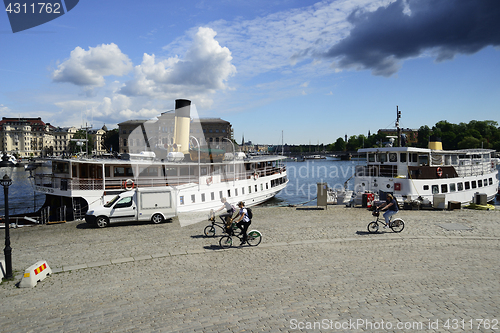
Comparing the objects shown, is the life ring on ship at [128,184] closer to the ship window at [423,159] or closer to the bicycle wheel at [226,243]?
the bicycle wheel at [226,243]

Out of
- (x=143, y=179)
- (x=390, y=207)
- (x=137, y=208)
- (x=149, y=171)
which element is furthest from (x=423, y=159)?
(x=137, y=208)

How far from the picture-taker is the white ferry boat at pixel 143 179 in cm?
2198

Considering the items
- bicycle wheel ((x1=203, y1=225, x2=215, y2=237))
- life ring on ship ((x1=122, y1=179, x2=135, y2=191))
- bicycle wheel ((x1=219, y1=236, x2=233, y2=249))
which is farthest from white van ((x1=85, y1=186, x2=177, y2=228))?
bicycle wheel ((x1=219, y1=236, x2=233, y2=249))

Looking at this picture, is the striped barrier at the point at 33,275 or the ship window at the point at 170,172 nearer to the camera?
the striped barrier at the point at 33,275

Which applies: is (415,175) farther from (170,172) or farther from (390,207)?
(170,172)

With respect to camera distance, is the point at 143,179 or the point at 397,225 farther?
the point at 143,179

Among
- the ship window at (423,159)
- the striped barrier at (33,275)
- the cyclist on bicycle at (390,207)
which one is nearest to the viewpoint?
the striped barrier at (33,275)

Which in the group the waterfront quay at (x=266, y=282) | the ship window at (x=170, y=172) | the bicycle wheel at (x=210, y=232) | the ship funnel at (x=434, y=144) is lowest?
the waterfront quay at (x=266, y=282)

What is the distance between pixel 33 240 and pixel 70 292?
25.8 ft

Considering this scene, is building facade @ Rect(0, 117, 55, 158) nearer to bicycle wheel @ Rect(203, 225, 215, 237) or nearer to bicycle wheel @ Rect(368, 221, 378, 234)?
bicycle wheel @ Rect(203, 225, 215, 237)

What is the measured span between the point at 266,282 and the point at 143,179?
1758 cm

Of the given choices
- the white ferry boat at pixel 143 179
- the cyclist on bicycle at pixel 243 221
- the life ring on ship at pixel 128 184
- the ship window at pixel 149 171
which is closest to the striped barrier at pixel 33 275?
the cyclist on bicycle at pixel 243 221

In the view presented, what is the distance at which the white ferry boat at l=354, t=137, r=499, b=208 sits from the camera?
26938 mm

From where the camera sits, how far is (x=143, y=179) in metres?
24.2
